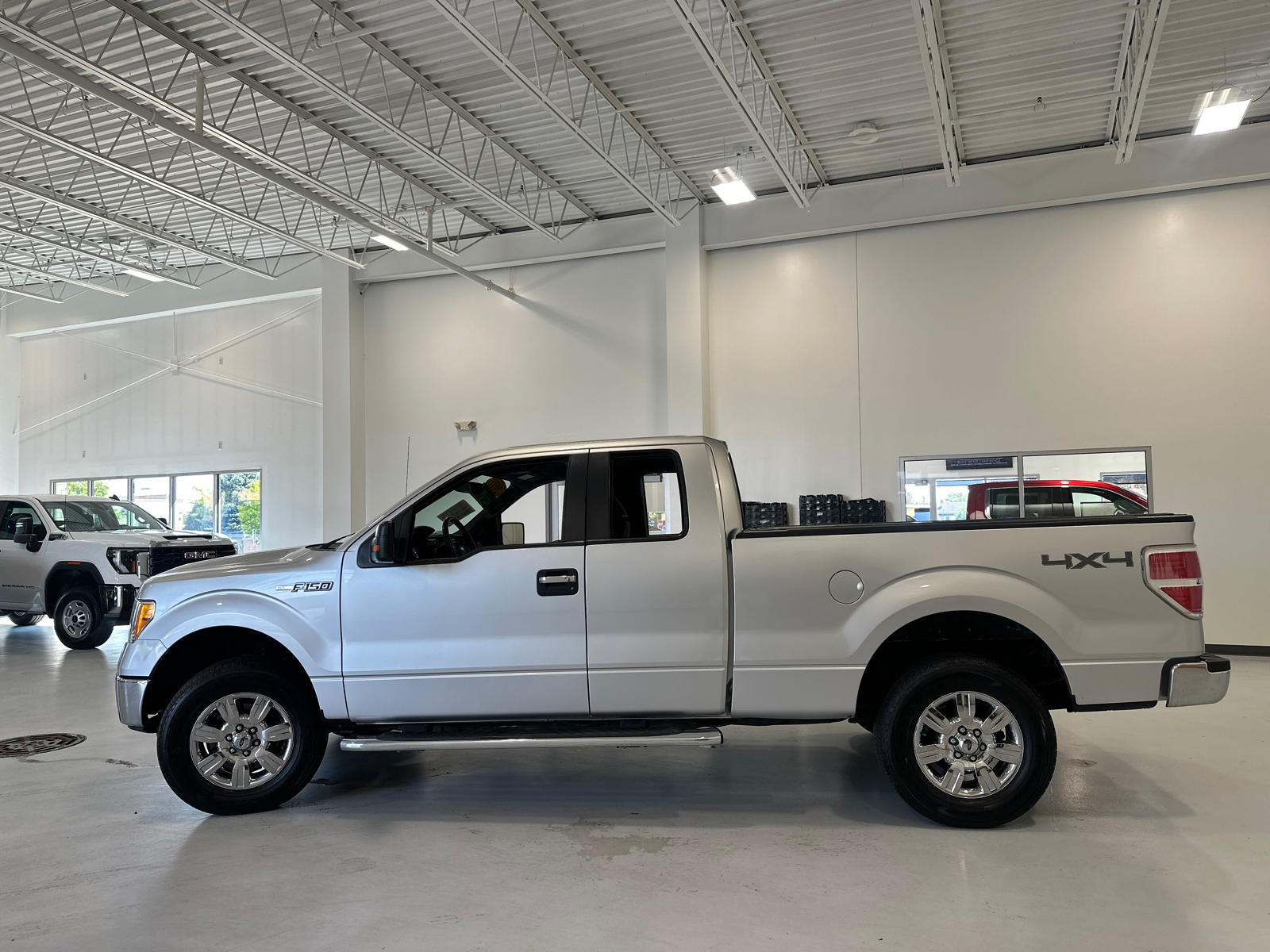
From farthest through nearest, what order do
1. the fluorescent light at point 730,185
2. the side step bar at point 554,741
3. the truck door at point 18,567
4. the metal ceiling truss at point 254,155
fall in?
the truck door at point 18,567 → the fluorescent light at point 730,185 → the metal ceiling truss at point 254,155 → the side step bar at point 554,741

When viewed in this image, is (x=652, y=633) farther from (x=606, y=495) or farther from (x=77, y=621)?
(x=77, y=621)

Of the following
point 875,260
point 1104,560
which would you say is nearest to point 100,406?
point 875,260

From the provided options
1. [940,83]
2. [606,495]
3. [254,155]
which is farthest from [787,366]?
[606,495]

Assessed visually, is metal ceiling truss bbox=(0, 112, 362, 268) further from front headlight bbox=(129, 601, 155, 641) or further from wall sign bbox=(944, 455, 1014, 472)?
wall sign bbox=(944, 455, 1014, 472)

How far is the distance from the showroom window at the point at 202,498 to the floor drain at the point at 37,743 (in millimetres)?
9396

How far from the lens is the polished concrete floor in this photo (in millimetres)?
3150

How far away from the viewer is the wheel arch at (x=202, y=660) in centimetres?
457

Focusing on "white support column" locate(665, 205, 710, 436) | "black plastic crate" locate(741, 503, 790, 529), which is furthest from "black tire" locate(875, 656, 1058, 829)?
"white support column" locate(665, 205, 710, 436)

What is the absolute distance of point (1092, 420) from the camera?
34.7 ft

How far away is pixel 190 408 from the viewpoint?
16438 mm

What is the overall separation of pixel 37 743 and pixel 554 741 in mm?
4290

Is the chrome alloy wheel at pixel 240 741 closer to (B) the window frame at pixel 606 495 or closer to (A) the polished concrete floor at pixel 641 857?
(A) the polished concrete floor at pixel 641 857

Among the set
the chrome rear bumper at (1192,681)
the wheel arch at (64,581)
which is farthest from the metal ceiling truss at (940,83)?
the wheel arch at (64,581)

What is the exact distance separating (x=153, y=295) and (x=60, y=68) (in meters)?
9.63
